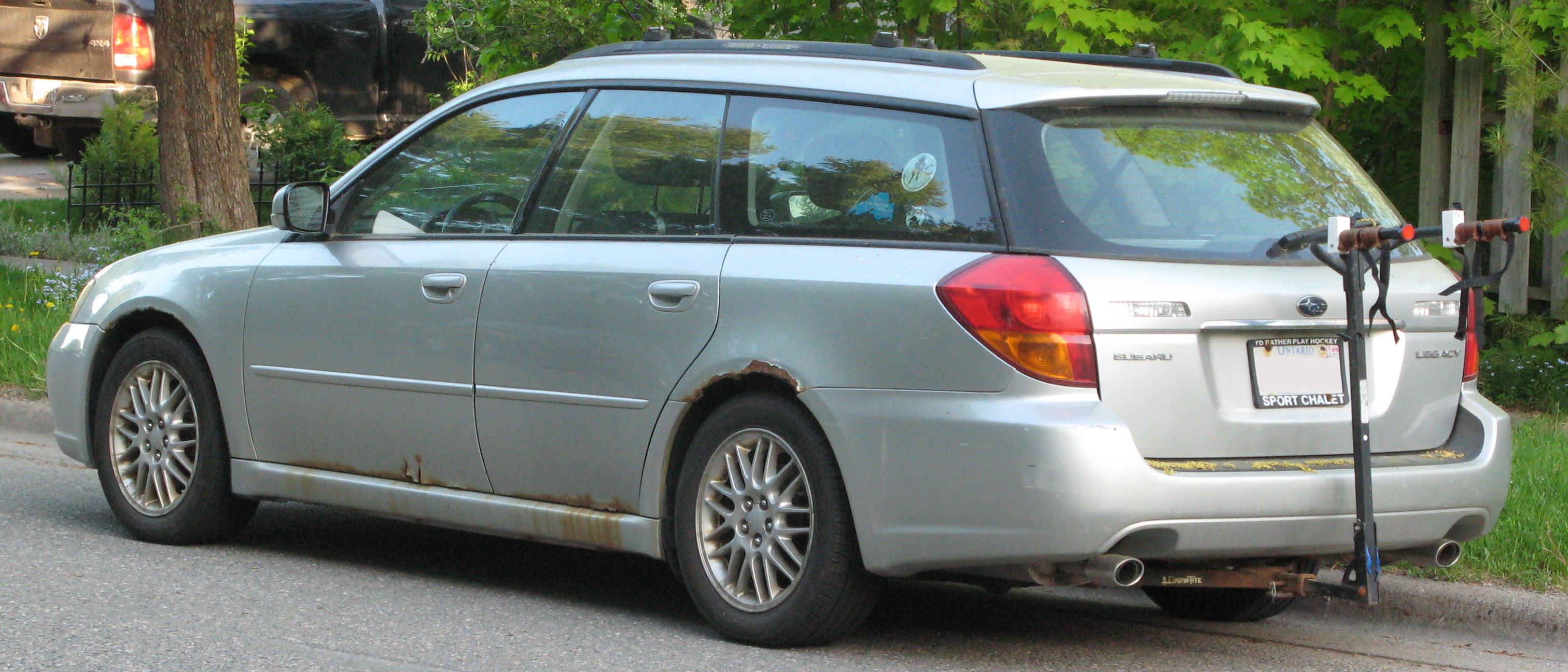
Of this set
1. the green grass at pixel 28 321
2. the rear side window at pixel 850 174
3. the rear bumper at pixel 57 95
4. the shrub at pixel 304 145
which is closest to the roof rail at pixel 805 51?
the rear side window at pixel 850 174

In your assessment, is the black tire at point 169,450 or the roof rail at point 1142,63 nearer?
the roof rail at point 1142,63

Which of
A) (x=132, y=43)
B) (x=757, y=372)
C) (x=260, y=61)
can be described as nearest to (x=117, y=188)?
(x=132, y=43)

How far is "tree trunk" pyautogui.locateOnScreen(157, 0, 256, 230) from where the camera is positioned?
12641 mm

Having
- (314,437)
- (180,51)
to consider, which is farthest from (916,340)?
(180,51)

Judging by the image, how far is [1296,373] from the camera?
465cm

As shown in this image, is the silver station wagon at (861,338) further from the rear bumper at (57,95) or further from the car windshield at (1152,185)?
the rear bumper at (57,95)

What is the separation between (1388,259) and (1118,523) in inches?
39.0

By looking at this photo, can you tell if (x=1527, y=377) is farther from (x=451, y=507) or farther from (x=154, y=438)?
(x=154, y=438)

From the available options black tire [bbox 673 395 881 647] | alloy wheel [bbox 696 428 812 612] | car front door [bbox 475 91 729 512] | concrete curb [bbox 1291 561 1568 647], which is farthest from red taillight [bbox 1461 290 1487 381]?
car front door [bbox 475 91 729 512]

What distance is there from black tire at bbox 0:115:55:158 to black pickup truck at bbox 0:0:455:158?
2.47 metres

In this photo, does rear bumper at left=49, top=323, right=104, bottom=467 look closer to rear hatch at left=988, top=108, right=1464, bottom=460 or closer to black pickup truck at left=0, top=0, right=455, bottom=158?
rear hatch at left=988, top=108, right=1464, bottom=460

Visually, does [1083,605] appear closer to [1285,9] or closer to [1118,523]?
[1118,523]

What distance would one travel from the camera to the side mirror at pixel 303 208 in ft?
20.4

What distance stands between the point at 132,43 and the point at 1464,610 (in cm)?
1376
